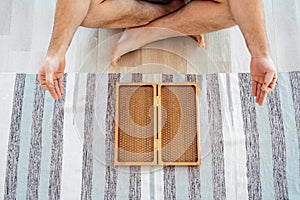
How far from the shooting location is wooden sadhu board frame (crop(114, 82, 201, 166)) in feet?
3.74

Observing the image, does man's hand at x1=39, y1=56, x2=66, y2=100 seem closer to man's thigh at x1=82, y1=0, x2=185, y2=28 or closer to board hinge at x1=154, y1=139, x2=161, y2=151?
man's thigh at x1=82, y1=0, x2=185, y2=28

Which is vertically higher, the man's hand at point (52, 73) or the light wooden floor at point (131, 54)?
the light wooden floor at point (131, 54)

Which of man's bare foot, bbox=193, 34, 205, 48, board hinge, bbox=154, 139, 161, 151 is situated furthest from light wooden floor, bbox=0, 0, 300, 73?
board hinge, bbox=154, 139, 161, 151

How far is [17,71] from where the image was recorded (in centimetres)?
123

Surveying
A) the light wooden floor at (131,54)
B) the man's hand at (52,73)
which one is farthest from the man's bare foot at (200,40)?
the man's hand at (52,73)

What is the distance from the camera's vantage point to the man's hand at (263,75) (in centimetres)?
96

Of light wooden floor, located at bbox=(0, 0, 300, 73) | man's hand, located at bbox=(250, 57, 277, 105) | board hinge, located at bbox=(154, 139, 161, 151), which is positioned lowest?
board hinge, located at bbox=(154, 139, 161, 151)

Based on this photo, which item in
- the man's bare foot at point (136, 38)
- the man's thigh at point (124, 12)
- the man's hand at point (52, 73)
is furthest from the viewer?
the man's bare foot at point (136, 38)

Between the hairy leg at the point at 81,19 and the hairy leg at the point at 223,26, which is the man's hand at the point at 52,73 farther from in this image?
the hairy leg at the point at 223,26

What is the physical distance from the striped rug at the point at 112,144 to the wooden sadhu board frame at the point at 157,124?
0.03 metres

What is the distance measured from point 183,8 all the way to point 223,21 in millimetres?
110

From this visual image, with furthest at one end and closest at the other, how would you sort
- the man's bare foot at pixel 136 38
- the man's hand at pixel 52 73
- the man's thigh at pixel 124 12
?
the man's bare foot at pixel 136 38, the man's thigh at pixel 124 12, the man's hand at pixel 52 73

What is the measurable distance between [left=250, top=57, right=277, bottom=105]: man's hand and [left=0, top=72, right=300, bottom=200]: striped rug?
7.0 inches

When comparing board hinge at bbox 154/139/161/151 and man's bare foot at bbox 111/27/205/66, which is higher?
man's bare foot at bbox 111/27/205/66
